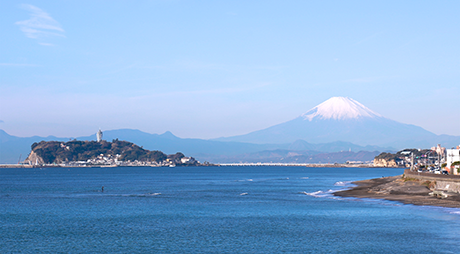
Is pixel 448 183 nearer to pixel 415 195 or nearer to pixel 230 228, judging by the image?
pixel 415 195

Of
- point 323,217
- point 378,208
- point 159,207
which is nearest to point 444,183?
point 378,208

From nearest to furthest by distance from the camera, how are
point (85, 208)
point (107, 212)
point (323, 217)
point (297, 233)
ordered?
point (297, 233) < point (323, 217) < point (107, 212) < point (85, 208)

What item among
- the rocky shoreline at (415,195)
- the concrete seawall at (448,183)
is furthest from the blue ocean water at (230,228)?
the concrete seawall at (448,183)

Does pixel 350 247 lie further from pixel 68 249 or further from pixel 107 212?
pixel 107 212

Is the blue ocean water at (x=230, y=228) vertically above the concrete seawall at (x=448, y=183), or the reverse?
the concrete seawall at (x=448, y=183)

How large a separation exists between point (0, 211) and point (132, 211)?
1809cm

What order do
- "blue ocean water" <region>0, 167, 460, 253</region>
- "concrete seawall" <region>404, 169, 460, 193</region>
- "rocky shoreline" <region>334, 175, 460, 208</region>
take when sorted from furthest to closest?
"concrete seawall" <region>404, 169, 460, 193</region> < "rocky shoreline" <region>334, 175, 460, 208</region> < "blue ocean water" <region>0, 167, 460, 253</region>

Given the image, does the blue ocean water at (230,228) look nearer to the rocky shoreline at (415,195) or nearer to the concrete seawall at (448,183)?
the rocky shoreline at (415,195)

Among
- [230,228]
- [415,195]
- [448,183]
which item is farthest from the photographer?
[415,195]

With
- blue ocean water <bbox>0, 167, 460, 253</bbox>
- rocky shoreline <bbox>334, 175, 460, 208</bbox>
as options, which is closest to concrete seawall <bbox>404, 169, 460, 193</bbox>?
rocky shoreline <bbox>334, 175, 460, 208</bbox>

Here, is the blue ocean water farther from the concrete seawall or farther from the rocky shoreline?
the concrete seawall

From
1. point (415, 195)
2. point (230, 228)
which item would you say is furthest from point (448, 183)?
point (230, 228)

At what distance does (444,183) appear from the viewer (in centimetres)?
7281

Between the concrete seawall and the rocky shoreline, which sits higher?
the concrete seawall
